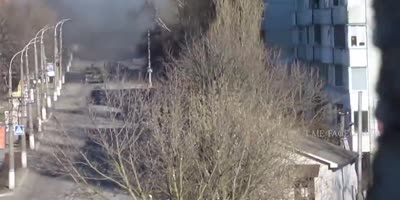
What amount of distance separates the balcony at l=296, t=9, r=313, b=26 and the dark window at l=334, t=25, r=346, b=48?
2149 mm

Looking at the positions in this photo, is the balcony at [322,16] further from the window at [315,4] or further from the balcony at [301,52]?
the balcony at [301,52]

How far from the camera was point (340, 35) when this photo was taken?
1395 centimetres

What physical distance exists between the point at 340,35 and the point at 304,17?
10.9ft

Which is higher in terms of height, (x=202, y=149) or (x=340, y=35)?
(x=340, y=35)

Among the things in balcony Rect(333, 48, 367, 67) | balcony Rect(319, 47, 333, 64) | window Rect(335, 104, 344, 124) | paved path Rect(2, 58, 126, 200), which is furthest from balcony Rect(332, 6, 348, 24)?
paved path Rect(2, 58, 126, 200)

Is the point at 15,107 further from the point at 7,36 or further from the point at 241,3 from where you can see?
the point at 7,36

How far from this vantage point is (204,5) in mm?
14227

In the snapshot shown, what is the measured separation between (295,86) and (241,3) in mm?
1299

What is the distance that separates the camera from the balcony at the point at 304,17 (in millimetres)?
16500

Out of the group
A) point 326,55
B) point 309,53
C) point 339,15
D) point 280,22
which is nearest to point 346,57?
point 339,15

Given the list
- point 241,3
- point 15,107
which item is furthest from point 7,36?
point 241,3

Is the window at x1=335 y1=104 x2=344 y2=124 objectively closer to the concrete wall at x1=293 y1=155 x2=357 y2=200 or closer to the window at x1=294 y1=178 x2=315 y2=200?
the concrete wall at x1=293 y1=155 x2=357 y2=200

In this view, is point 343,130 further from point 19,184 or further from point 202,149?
point 202,149

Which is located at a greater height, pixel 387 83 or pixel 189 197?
pixel 387 83
